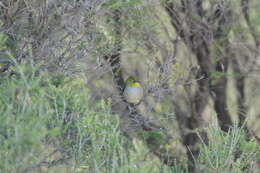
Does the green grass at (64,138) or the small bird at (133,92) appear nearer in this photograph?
the green grass at (64,138)

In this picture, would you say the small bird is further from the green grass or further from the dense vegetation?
the green grass

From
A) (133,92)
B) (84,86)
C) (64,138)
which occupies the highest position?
(84,86)

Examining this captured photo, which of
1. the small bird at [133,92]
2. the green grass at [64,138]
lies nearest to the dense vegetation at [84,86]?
the green grass at [64,138]

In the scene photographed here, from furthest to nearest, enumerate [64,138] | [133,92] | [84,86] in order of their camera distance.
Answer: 1. [133,92]
2. [84,86]
3. [64,138]

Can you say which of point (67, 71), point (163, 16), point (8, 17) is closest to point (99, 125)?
point (67, 71)

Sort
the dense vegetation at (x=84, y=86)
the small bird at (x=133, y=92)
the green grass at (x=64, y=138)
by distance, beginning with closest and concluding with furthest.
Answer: the green grass at (x=64, y=138)
the dense vegetation at (x=84, y=86)
the small bird at (x=133, y=92)

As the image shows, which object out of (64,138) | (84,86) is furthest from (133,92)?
(64,138)

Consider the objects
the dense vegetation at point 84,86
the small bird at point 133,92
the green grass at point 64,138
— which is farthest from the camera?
the small bird at point 133,92

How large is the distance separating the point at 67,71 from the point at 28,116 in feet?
4.62

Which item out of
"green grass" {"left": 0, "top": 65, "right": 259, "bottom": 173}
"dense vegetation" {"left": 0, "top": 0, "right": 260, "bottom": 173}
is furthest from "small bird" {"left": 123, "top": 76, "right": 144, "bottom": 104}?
"green grass" {"left": 0, "top": 65, "right": 259, "bottom": 173}

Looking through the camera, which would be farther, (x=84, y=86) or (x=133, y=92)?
(x=133, y=92)

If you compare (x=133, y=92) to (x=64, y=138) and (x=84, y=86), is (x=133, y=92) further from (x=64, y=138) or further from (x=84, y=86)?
(x=64, y=138)

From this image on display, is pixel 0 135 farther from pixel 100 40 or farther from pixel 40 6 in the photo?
pixel 100 40

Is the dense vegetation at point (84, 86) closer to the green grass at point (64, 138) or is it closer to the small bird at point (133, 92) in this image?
the green grass at point (64, 138)
